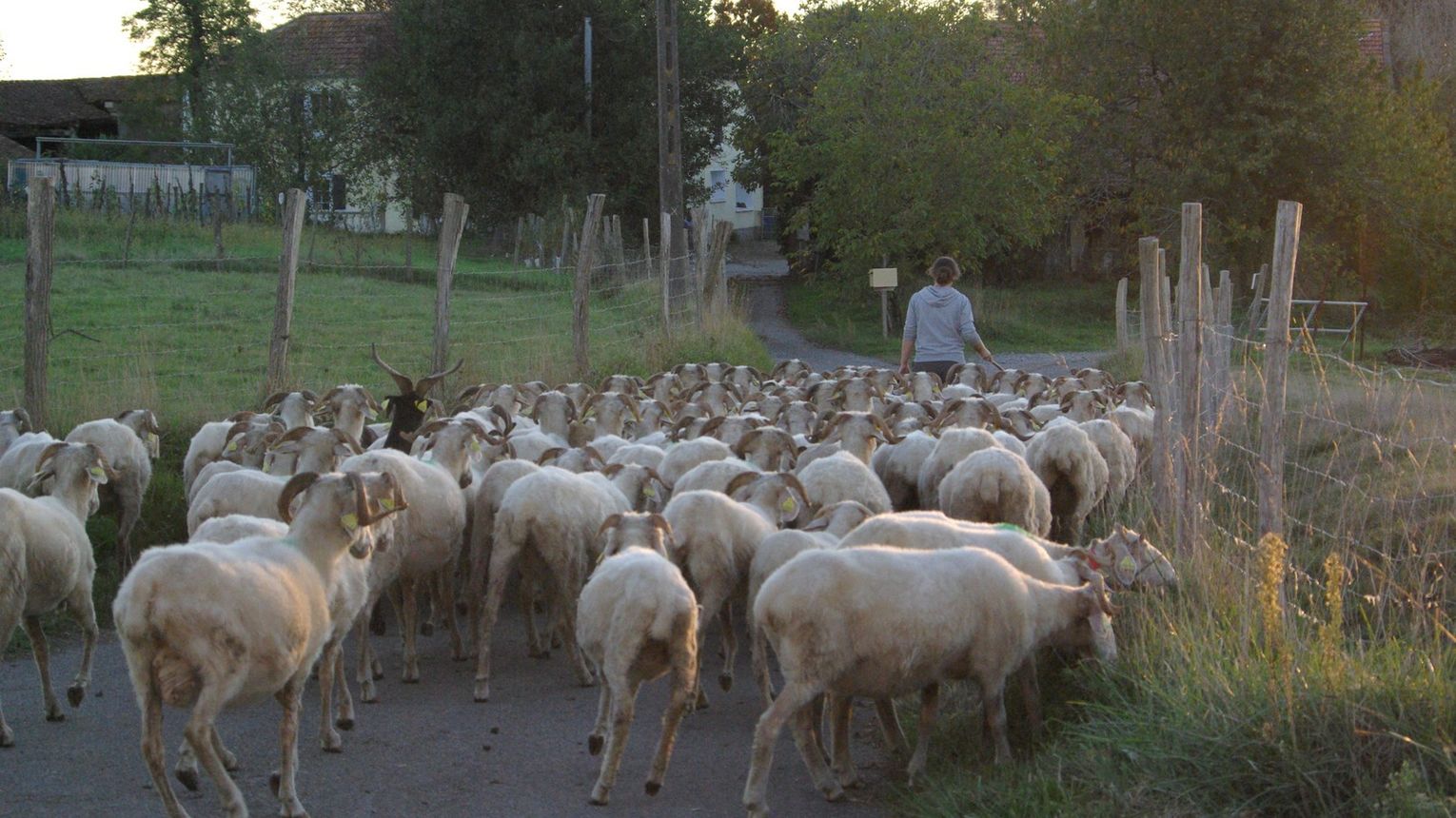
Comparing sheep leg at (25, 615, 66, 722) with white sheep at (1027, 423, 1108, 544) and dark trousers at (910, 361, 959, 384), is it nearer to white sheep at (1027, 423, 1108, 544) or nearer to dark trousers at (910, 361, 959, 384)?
white sheep at (1027, 423, 1108, 544)

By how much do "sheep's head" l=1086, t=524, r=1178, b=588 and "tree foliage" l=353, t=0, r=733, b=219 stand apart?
99.9ft

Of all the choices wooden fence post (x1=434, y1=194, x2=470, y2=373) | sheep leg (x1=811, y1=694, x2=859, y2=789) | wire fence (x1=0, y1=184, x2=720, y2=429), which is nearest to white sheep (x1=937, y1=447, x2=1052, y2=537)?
sheep leg (x1=811, y1=694, x2=859, y2=789)

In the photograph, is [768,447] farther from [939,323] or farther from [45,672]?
[939,323]

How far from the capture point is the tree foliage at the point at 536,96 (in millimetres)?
37062

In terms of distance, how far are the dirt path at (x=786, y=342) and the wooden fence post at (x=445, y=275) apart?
6.04 metres

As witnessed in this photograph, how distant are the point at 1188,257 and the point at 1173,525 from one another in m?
1.42

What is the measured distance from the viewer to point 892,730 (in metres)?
6.76

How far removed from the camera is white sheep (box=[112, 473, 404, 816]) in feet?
18.4

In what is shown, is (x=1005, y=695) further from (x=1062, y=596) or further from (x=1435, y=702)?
(x=1435, y=702)

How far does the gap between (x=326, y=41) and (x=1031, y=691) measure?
5288 centimetres

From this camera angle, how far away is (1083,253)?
42.7 meters

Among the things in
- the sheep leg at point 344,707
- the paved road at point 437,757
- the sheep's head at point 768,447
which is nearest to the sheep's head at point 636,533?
the paved road at point 437,757

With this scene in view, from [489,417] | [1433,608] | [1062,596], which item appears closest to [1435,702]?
[1062,596]

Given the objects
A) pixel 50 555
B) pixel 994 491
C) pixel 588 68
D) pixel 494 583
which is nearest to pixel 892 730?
pixel 994 491
